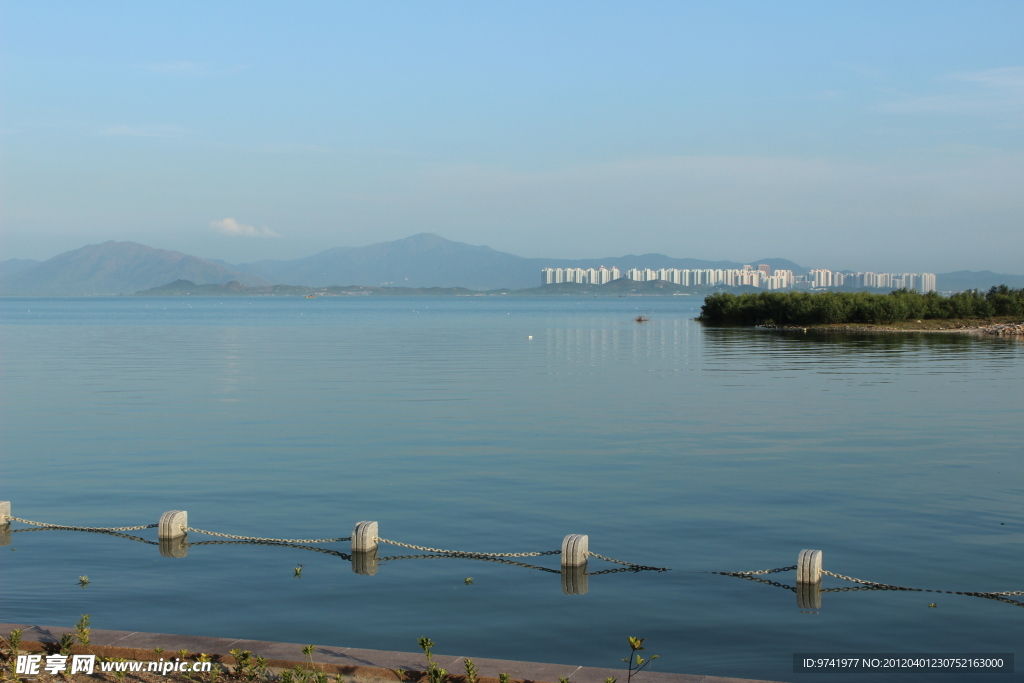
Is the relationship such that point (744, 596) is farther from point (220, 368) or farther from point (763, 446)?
point (220, 368)

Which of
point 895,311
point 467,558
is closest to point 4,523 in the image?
point 467,558

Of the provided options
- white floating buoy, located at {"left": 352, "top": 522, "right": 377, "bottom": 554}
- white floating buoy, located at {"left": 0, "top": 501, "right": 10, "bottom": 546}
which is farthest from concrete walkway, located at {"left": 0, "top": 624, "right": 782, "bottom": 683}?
white floating buoy, located at {"left": 0, "top": 501, "right": 10, "bottom": 546}

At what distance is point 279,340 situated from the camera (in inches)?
3393

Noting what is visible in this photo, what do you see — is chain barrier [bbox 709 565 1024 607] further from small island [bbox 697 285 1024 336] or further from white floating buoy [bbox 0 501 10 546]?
small island [bbox 697 285 1024 336]

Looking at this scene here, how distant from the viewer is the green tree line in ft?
358

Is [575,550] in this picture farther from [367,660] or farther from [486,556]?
[367,660]

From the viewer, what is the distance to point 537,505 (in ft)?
64.2

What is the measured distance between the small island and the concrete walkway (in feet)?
333

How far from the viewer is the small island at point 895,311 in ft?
355

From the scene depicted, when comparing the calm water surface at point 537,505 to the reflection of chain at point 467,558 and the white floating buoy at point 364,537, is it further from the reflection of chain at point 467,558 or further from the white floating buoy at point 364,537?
the white floating buoy at point 364,537

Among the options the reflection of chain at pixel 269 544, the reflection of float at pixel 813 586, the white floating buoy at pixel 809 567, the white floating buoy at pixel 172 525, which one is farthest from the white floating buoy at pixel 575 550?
the white floating buoy at pixel 172 525

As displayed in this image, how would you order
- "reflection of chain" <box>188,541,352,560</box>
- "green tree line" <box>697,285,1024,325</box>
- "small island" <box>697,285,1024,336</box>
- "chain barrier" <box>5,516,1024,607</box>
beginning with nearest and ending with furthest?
1. "chain barrier" <box>5,516,1024,607</box>
2. "reflection of chain" <box>188,541,352,560</box>
3. "small island" <box>697,285,1024,336</box>
4. "green tree line" <box>697,285,1024,325</box>

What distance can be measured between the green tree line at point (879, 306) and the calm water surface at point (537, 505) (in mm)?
65698

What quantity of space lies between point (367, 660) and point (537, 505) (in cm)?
993
